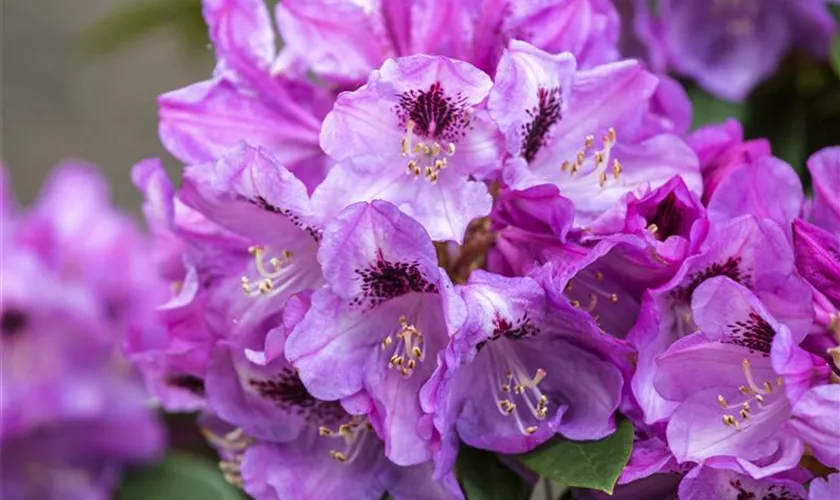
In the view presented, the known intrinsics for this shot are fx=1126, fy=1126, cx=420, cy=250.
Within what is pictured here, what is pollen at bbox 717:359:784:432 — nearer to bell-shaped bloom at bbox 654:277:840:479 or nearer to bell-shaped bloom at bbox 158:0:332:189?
bell-shaped bloom at bbox 654:277:840:479

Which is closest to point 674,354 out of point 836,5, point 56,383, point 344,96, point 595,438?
point 595,438

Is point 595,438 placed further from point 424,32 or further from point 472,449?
point 424,32

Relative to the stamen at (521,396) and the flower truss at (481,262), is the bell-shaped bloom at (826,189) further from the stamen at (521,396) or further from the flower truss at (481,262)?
the stamen at (521,396)

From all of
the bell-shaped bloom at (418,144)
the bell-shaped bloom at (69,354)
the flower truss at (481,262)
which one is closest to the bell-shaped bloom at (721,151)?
the flower truss at (481,262)

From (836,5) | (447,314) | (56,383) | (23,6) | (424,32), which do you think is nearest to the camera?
(447,314)

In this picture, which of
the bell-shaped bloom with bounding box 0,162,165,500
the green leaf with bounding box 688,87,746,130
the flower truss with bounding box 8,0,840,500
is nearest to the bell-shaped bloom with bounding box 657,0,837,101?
the green leaf with bounding box 688,87,746,130

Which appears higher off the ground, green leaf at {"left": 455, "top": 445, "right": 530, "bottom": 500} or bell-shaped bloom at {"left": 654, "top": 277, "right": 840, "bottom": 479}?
bell-shaped bloom at {"left": 654, "top": 277, "right": 840, "bottom": 479}
